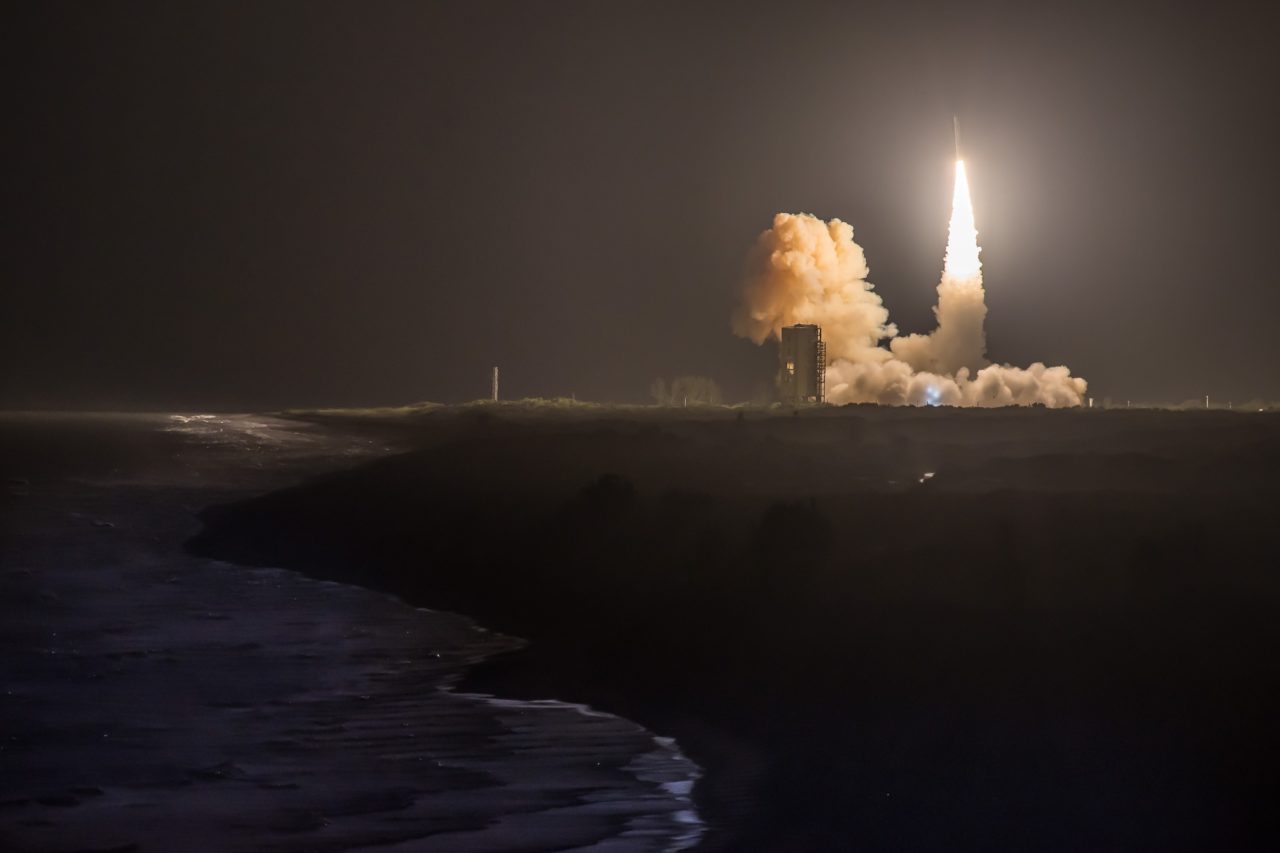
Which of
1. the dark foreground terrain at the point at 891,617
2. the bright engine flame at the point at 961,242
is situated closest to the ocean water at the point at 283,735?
the dark foreground terrain at the point at 891,617

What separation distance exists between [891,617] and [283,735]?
47.0 feet

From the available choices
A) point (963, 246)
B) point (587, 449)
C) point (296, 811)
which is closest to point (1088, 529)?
point (296, 811)

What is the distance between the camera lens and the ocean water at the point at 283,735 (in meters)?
21.5

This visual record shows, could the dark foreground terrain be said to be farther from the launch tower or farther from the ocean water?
the launch tower

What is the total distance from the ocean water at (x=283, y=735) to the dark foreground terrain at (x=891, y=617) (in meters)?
1.36

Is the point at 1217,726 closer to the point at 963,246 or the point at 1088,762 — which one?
the point at 1088,762

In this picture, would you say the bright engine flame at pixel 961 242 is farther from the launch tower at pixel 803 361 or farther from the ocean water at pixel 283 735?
the ocean water at pixel 283 735

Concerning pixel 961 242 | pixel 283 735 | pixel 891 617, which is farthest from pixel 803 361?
pixel 283 735

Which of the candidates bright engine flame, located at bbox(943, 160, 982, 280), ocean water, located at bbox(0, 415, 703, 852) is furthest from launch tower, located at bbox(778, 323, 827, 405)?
ocean water, located at bbox(0, 415, 703, 852)

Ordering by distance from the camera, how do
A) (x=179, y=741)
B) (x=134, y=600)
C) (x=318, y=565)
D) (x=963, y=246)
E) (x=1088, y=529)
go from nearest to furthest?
(x=179, y=741)
(x=134, y=600)
(x=1088, y=529)
(x=318, y=565)
(x=963, y=246)

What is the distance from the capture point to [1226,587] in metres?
38.1

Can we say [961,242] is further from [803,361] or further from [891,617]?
[891,617]

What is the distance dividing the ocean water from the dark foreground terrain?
1.36 meters

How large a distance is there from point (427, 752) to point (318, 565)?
97.3 feet
